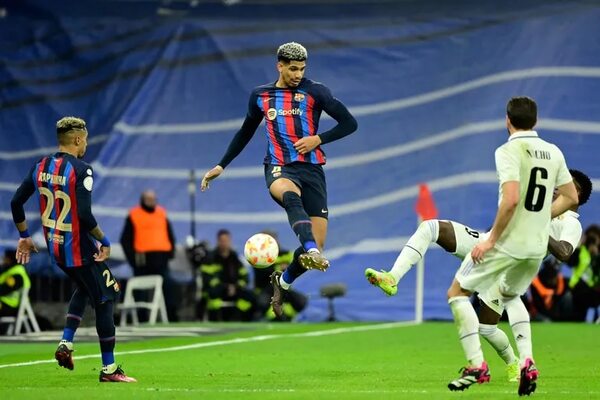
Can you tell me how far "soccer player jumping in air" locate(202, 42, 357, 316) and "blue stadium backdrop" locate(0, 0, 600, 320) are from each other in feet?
29.1

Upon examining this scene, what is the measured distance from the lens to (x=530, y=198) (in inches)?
362

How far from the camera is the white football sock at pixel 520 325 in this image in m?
9.16

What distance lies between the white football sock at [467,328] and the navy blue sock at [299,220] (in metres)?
2.18

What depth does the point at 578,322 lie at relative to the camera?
67.5 ft

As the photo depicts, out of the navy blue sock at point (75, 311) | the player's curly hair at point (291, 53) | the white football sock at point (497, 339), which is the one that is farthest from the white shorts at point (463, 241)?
the navy blue sock at point (75, 311)

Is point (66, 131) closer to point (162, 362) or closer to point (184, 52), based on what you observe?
point (162, 362)

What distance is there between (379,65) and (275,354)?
877 centimetres

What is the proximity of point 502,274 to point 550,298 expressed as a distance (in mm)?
11775

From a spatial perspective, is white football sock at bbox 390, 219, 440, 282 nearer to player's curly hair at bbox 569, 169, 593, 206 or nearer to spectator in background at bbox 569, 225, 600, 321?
player's curly hair at bbox 569, 169, 593, 206

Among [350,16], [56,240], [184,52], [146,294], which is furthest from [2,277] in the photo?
[56,240]

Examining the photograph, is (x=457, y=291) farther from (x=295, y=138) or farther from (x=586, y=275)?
(x=586, y=275)

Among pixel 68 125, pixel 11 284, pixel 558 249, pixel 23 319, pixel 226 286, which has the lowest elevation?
pixel 23 319

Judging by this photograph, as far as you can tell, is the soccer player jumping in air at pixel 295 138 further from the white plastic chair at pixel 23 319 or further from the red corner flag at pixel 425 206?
the red corner flag at pixel 425 206

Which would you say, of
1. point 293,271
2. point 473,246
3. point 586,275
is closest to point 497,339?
point 473,246
